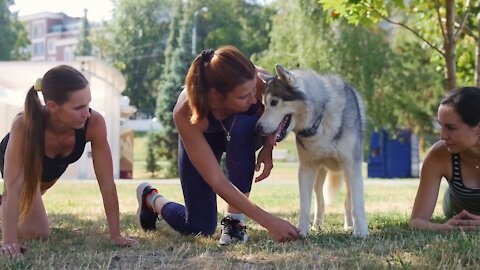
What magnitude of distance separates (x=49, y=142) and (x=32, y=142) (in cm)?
45

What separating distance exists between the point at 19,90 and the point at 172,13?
23.7m

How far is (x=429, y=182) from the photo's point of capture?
13.4 feet

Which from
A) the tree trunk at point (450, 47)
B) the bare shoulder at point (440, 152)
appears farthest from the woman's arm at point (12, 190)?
the tree trunk at point (450, 47)

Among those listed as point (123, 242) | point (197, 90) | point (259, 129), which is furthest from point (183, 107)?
point (123, 242)

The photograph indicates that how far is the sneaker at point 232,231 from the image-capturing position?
3.76m

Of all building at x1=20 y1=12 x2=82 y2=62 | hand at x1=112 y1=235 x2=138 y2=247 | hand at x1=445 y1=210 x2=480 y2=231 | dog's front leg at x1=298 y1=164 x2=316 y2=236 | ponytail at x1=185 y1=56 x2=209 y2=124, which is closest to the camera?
ponytail at x1=185 y1=56 x2=209 y2=124

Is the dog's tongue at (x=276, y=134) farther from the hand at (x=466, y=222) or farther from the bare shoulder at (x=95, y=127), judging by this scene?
the hand at (x=466, y=222)

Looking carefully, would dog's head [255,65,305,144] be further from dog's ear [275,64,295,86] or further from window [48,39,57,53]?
window [48,39,57,53]

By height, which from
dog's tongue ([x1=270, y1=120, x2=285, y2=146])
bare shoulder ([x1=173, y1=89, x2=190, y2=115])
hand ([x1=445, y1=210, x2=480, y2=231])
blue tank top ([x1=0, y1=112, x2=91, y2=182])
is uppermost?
bare shoulder ([x1=173, y1=89, x2=190, y2=115])

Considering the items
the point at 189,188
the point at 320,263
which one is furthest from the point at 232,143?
the point at 320,263

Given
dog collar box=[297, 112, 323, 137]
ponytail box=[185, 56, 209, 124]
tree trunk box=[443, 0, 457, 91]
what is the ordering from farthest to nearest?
tree trunk box=[443, 0, 457, 91] → dog collar box=[297, 112, 323, 137] → ponytail box=[185, 56, 209, 124]

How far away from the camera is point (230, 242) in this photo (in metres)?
3.72

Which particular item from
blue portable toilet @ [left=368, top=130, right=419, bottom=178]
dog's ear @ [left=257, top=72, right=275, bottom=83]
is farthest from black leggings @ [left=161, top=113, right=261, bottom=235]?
blue portable toilet @ [left=368, top=130, right=419, bottom=178]

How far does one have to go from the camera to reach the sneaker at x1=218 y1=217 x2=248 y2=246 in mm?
3764
